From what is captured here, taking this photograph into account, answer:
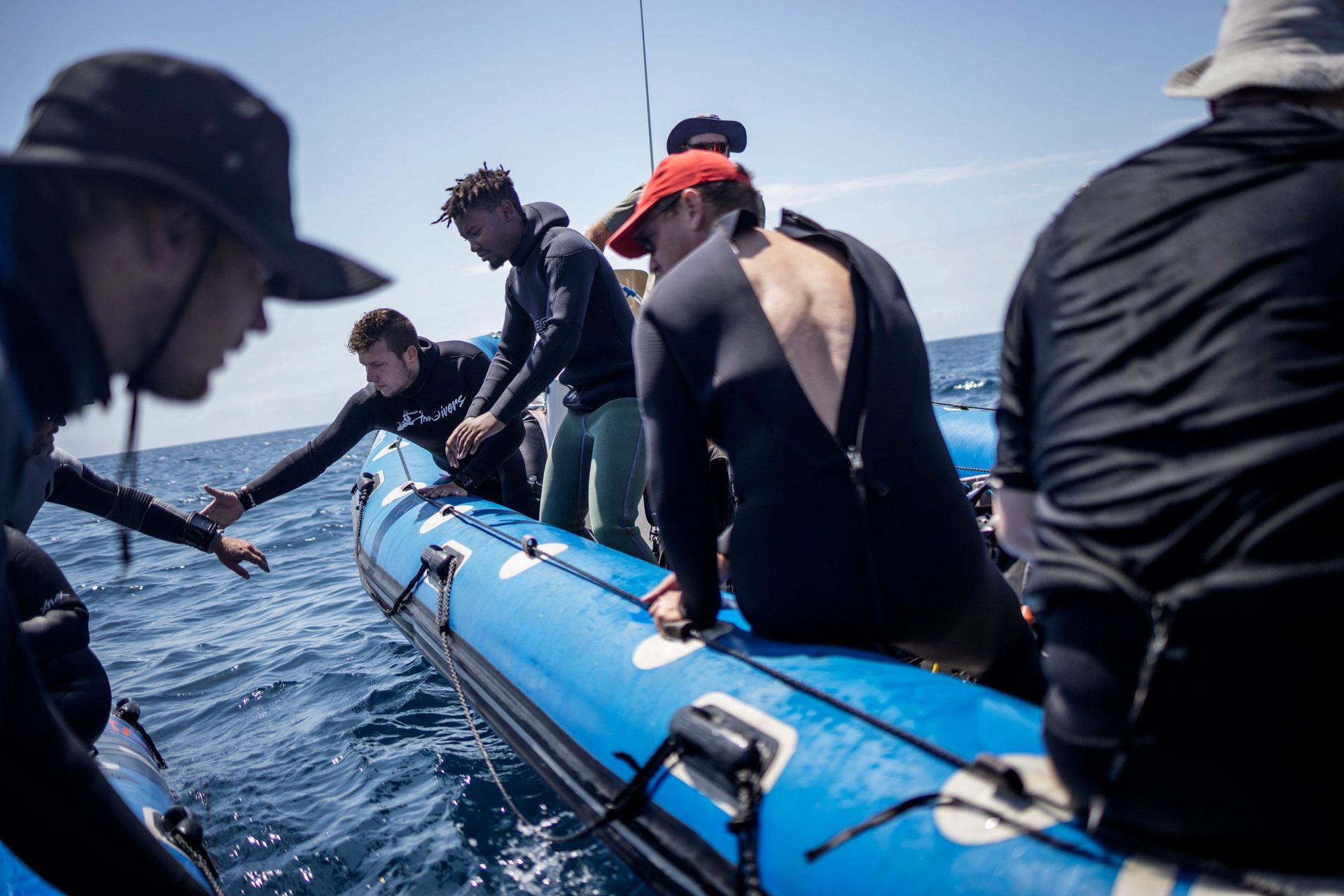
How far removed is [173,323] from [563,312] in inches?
100

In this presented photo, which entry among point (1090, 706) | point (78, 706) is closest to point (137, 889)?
point (1090, 706)

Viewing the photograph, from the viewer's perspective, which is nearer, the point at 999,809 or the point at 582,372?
the point at 999,809

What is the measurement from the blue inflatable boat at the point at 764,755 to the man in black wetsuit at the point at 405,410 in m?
1.61

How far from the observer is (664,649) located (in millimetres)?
2260

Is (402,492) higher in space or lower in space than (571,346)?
lower

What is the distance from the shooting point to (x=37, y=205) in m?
0.88

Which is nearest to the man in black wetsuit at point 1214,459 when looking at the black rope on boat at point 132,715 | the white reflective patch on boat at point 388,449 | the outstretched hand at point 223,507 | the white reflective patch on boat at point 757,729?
the white reflective patch on boat at point 757,729

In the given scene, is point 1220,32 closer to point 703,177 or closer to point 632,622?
point 703,177

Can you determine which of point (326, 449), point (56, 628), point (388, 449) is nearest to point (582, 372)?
→ point (326, 449)

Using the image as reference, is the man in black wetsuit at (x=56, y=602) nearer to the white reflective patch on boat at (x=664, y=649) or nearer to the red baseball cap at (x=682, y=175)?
the white reflective patch on boat at (x=664, y=649)

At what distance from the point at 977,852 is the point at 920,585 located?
22.2 inches

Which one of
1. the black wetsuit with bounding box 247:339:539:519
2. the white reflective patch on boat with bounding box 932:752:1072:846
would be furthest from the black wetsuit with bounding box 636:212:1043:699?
the black wetsuit with bounding box 247:339:539:519

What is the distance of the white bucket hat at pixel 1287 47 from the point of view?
3.56 feet

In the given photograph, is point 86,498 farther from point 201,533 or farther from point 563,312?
point 563,312
